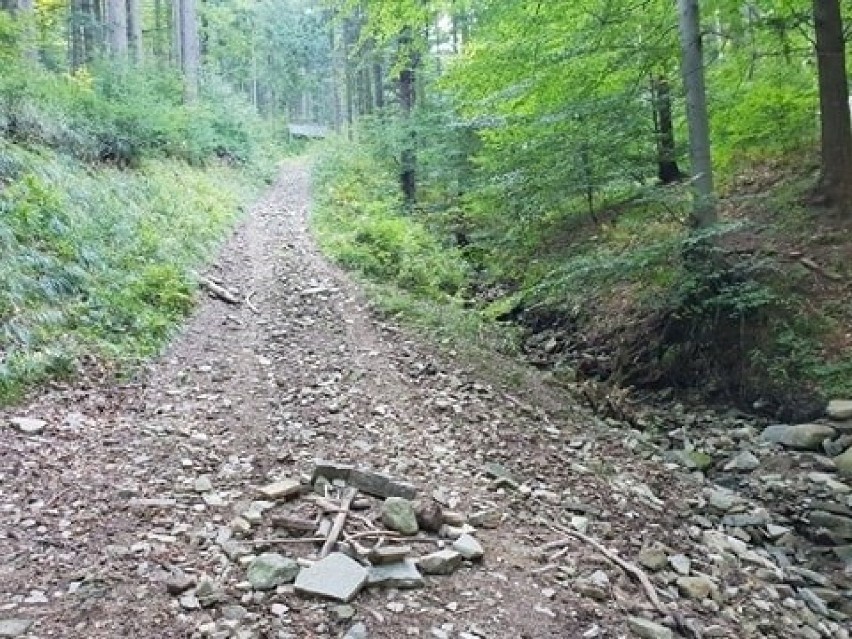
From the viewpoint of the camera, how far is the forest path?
3561 mm

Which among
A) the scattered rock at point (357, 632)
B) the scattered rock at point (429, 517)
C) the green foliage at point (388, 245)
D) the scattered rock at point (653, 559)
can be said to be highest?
the green foliage at point (388, 245)

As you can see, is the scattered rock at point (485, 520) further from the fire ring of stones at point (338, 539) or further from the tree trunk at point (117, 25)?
the tree trunk at point (117, 25)

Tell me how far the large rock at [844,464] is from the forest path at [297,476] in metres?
1.21

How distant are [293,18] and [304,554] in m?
52.7

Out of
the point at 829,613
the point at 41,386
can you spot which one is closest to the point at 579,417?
the point at 829,613

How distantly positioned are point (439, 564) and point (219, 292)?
22.3 feet

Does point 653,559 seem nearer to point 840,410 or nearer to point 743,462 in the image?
point 743,462

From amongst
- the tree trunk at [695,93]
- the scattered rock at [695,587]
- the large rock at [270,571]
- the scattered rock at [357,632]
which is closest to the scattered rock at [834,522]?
the scattered rock at [695,587]

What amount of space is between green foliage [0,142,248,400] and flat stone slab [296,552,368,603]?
3449mm

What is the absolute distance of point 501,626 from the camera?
358 centimetres

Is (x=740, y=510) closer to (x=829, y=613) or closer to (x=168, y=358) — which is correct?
(x=829, y=613)

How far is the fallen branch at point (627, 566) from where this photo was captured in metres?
4.02

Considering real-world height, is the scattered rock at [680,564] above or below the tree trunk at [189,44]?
below

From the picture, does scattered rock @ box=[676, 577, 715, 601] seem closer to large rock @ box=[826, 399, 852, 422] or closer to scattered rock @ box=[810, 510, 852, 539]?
scattered rock @ box=[810, 510, 852, 539]
